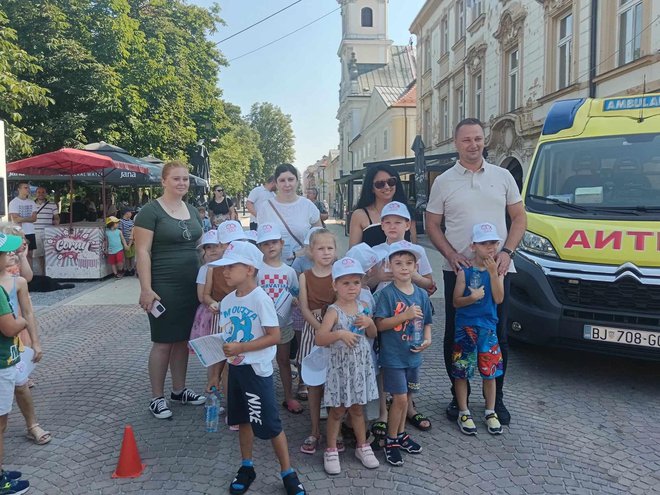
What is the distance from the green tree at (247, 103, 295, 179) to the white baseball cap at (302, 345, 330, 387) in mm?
76760

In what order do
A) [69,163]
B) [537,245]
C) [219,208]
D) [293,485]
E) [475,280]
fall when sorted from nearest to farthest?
[293,485] → [475,280] → [537,245] → [69,163] → [219,208]

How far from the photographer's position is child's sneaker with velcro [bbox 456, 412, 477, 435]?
3689 mm

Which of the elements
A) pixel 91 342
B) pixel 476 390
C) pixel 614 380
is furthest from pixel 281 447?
pixel 91 342

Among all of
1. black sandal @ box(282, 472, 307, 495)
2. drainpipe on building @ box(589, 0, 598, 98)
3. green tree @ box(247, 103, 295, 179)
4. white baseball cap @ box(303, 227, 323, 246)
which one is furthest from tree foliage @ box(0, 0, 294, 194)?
green tree @ box(247, 103, 295, 179)

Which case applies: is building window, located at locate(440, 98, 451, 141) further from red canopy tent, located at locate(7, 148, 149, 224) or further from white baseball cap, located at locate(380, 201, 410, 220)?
white baseball cap, located at locate(380, 201, 410, 220)

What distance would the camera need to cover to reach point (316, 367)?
10.9 feet

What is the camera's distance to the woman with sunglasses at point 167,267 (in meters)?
3.83

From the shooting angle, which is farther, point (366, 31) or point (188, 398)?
point (366, 31)

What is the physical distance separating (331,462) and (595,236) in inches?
113

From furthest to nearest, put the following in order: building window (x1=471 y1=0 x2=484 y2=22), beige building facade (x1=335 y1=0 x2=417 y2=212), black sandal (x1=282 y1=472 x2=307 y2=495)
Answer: beige building facade (x1=335 y1=0 x2=417 y2=212) < building window (x1=471 y1=0 x2=484 y2=22) < black sandal (x1=282 y1=472 x2=307 y2=495)

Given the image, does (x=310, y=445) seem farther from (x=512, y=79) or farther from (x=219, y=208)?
(x=512, y=79)

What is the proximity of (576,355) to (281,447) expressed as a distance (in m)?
3.77

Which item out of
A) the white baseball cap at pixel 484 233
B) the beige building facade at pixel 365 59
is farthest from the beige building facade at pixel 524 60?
the beige building facade at pixel 365 59

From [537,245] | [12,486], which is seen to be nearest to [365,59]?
[537,245]
